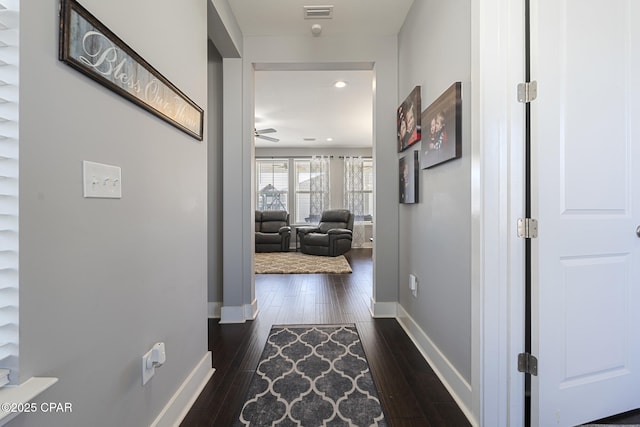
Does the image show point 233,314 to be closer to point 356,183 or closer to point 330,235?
point 330,235

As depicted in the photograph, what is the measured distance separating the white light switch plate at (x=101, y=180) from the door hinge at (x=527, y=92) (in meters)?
1.71

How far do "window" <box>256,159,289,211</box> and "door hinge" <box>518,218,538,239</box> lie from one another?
21.7ft

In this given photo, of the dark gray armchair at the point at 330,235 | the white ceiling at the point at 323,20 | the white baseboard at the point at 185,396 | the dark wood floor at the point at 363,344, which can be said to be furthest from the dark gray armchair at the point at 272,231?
the white baseboard at the point at 185,396

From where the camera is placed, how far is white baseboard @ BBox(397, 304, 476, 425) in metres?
1.42

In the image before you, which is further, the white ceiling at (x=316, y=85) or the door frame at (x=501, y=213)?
the white ceiling at (x=316, y=85)

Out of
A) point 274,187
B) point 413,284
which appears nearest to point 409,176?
point 413,284

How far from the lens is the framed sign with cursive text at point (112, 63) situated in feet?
2.66

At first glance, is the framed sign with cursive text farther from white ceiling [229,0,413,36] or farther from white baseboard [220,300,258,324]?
white baseboard [220,300,258,324]

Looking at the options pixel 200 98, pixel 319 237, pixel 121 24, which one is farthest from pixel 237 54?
pixel 319 237

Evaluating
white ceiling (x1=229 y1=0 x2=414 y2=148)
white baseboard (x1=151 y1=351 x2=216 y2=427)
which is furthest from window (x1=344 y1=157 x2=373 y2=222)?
white baseboard (x1=151 y1=351 x2=216 y2=427)

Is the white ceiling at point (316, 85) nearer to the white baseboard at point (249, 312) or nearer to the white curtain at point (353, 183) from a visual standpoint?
the white curtain at point (353, 183)

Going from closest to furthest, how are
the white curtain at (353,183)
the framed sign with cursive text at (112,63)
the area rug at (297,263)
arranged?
the framed sign with cursive text at (112,63) < the area rug at (297,263) < the white curtain at (353,183)

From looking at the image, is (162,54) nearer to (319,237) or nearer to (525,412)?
(525,412)

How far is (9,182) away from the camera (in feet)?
2.23
